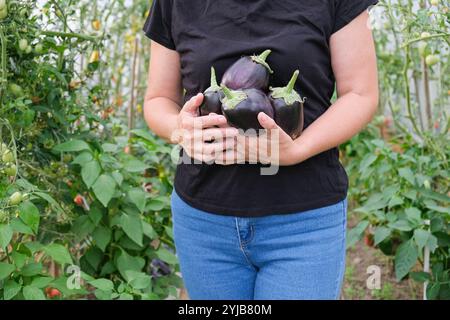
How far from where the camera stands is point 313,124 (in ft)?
4.68

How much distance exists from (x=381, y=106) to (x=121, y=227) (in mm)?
2491

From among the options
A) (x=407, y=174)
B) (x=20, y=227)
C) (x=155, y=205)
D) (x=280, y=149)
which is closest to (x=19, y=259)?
(x=20, y=227)

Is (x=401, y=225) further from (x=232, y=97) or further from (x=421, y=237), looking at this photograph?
(x=232, y=97)

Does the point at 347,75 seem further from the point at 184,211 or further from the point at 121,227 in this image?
the point at 121,227

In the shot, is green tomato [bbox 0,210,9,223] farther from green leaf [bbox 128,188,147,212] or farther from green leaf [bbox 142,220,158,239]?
green leaf [bbox 142,220,158,239]

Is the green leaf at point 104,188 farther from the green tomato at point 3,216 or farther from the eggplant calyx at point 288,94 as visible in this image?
the eggplant calyx at point 288,94

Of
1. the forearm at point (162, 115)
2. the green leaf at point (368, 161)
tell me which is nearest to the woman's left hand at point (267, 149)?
the forearm at point (162, 115)

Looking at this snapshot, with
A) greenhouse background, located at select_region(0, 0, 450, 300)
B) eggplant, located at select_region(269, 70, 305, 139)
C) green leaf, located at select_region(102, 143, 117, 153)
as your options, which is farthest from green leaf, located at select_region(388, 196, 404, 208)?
eggplant, located at select_region(269, 70, 305, 139)

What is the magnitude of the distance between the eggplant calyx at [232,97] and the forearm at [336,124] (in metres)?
0.20

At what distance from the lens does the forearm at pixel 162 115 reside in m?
1.57

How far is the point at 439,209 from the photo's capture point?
231 cm

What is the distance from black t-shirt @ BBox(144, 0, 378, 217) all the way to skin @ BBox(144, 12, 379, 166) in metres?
0.04

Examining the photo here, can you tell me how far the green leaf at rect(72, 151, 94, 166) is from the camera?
209 centimetres
